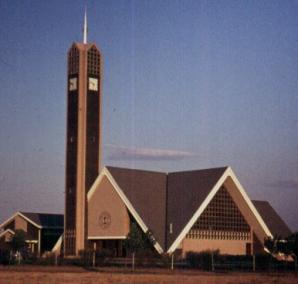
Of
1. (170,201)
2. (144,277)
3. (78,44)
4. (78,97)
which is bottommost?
(144,277)

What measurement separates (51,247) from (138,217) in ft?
54.3

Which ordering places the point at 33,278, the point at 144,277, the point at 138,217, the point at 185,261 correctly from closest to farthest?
the point at 33,278, the point at 144,277, the point at 185,261, the point at 138,217

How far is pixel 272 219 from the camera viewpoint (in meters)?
73.1

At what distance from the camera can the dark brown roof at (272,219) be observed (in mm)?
70562

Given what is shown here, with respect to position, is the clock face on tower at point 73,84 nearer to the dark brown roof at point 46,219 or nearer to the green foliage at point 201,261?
the dark brown roof at point 46,219

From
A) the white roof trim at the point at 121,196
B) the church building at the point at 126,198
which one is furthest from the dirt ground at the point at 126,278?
the church building at the point at 126,198

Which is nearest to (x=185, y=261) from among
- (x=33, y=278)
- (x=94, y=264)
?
(x=94, y=264)

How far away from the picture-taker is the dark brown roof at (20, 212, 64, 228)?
74500mm

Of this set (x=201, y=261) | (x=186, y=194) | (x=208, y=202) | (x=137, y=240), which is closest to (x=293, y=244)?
(x=201, y=261)

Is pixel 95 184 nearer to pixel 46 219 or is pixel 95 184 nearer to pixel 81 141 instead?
pixel 81 141

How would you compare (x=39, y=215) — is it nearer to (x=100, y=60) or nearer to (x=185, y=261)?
(x=100, y=60)

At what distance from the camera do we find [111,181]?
63094mm

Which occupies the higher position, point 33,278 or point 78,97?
point 78,97

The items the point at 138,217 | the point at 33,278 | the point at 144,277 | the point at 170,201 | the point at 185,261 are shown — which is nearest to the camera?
the point at 33,278
